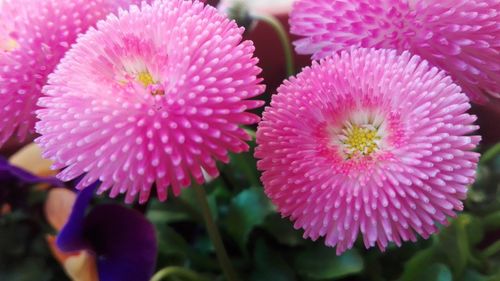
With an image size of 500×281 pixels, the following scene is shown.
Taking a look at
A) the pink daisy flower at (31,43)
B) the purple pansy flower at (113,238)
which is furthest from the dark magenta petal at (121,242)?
the pink daisy flower at (31,43)

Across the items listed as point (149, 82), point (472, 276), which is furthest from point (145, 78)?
point (472, 276)

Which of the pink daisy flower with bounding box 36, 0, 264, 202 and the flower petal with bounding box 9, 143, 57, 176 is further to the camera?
the flower petal with bounding box 9, 143, 57, 176

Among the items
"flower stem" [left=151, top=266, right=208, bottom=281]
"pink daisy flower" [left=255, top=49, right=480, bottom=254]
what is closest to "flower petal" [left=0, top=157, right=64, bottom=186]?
"flower stem" [left=151, top=266, right=208, bottom=281]

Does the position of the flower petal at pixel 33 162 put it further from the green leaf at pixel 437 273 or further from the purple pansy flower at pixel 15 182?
the green leaf at pixel 437 273

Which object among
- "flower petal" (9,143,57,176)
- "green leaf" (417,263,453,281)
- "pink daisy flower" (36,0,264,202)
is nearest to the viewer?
"pink daisy flower" (36,0,264,202)

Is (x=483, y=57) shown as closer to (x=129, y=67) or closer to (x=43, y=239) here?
(x=129, y=67)

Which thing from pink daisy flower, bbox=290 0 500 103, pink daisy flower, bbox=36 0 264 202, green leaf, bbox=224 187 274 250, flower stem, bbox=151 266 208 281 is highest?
pink daisy flower, bbox=36 0 264 202

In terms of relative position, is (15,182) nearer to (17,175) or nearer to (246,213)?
(17,175)

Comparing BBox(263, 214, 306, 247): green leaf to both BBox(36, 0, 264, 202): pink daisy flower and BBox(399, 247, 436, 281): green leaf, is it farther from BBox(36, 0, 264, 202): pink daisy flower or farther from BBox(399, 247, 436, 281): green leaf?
BBox(36, 0, 264, 202): pink daisy flower
